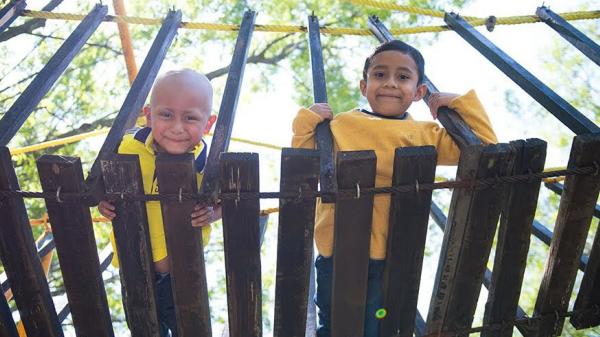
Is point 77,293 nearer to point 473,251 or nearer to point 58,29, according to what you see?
point 473,251

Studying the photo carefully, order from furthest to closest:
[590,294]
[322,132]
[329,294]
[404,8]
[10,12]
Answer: [404,8] → [10,12] → [329,294] → [590,294] → [322,132]

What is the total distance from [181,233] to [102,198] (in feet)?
0.88

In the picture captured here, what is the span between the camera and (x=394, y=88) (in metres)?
2.21

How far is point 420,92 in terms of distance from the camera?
233cm

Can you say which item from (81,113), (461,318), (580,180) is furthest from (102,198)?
(81,113)

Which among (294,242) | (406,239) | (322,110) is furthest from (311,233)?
(322,110)

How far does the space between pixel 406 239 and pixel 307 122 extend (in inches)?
23.9

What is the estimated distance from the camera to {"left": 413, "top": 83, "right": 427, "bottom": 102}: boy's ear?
2.31m

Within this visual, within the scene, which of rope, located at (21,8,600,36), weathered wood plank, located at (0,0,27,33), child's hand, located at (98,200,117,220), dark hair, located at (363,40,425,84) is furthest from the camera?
rope, located at (21,8,600,36)

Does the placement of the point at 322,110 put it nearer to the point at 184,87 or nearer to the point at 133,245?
the point at 184,87

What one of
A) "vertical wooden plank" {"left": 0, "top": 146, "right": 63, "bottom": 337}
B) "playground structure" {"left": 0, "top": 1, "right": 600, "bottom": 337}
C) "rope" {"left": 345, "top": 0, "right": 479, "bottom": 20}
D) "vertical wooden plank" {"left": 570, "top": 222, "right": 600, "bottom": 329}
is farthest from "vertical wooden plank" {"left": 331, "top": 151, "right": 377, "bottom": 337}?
"rope" {"left": 345, "top": 0, "right": 479, "bottom": 20}

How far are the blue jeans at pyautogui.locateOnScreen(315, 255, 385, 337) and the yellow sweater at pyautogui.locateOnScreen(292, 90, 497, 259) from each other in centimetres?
8

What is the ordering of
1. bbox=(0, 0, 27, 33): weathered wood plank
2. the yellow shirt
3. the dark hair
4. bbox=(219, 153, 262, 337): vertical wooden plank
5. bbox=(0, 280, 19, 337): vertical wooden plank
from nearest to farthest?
1. bbox=(219, 153, 262, 337): vertical wooden plank
2. bbox=(0, 280, 19, 337): vertical wooden plank
3. the yellow shirt
4. the dark hair
5. bbox=(0, 0, 27, 33): weathered wood plank

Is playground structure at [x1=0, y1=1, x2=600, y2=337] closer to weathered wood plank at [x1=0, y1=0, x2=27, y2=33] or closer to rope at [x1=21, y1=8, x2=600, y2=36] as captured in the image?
weathered wood plank at [x1=0, y1=0, x2=27, y2=33]
